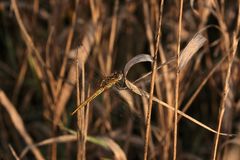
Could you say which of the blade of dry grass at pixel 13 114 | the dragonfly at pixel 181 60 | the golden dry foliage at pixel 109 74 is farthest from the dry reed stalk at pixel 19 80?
the dragonfly at pixel 181 60

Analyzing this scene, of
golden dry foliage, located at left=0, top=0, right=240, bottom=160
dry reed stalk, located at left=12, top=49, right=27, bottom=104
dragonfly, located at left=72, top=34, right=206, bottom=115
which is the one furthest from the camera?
Answer: dry reed stalk, located at left=12, top=49, right=27, bottom=104

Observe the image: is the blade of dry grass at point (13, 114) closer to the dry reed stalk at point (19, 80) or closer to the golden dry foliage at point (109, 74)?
the golden dry foliage at point (109, 74)

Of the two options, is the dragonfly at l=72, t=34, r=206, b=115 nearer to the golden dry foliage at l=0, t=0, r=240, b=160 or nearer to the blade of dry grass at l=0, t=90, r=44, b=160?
the golden dry foliage at l=0, t=0, r=240, b=160

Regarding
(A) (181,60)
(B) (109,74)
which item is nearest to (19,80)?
(B) (109,74)

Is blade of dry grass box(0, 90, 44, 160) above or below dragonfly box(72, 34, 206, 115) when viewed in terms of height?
above

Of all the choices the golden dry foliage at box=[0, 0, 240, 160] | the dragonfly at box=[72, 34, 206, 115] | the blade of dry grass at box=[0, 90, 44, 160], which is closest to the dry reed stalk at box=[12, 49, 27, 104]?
the golden dry foliage at box=[0, 0, 240, 160]

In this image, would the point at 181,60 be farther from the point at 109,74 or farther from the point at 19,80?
the point at 19,80

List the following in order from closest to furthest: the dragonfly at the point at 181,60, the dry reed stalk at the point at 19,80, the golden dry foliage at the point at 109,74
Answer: the dragonfly at the point at 181,60
the golden dry foliage at the point at 109,74
the dry reed stalk at the point at 19,80

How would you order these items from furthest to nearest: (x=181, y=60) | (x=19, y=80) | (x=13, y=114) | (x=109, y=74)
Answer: (x=19, y=80), (x=13, y=114), (x=109, y=74), (x=181, y=60)

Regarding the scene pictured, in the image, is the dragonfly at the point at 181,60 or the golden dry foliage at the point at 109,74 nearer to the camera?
the dragonfly at the point at 181,60
